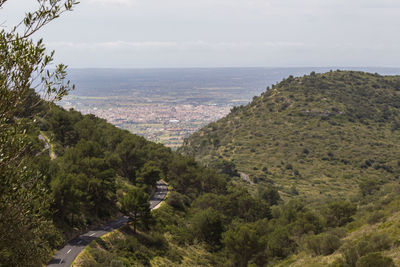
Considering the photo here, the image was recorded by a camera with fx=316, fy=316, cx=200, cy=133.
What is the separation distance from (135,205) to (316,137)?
8004 cm

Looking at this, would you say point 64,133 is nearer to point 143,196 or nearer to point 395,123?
point 143,196

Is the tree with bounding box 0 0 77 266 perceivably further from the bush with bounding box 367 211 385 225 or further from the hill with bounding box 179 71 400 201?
the hill with bounding box 179 71 400 201

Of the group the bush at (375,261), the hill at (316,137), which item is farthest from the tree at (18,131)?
the hill at (316,137)

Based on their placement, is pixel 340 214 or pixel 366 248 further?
pixel 340 214

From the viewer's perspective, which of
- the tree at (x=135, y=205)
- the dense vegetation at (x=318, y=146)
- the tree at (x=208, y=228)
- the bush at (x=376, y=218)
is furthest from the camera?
the dense vegetation at (x=318, y=146)

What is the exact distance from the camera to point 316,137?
3922 inches

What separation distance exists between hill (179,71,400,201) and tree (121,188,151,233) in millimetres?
42860

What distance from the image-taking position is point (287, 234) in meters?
33.5

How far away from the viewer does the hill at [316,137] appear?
79.9 m

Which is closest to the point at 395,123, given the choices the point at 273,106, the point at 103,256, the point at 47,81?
the point at 273,106

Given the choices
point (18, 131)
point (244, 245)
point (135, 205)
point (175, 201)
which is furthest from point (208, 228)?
point (18, 131)

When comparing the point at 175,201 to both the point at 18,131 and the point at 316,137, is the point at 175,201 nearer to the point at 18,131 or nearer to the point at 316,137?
the point at 18,131

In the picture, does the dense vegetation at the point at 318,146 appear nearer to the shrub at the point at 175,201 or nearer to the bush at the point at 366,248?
the bush at the point at 366,248

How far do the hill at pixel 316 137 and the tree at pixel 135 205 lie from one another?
4286 cm
